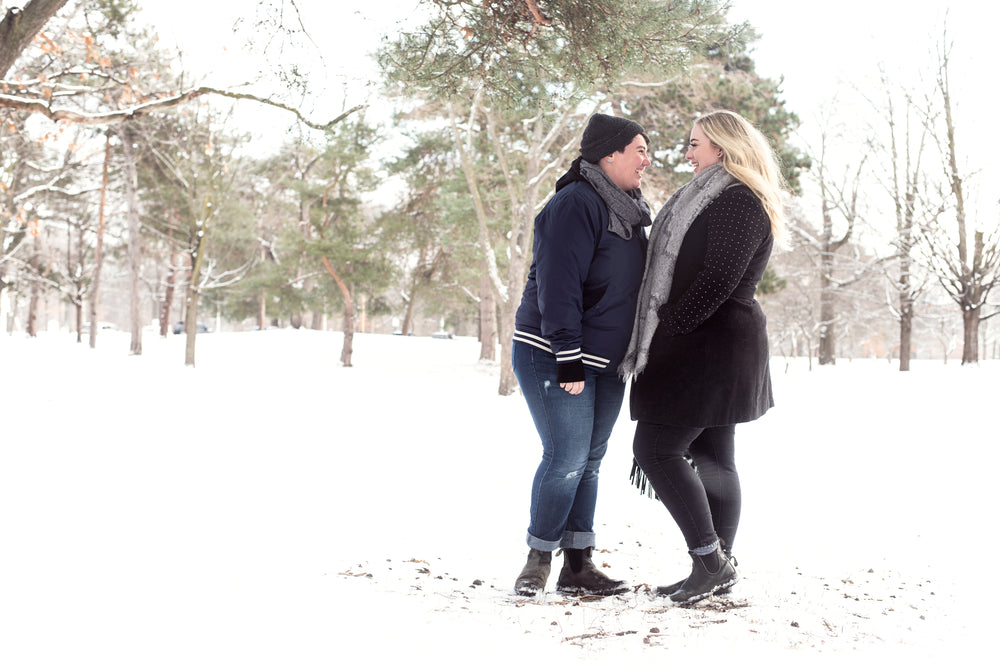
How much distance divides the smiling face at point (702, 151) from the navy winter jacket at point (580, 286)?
0.41 m

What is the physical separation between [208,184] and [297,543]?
15.1m

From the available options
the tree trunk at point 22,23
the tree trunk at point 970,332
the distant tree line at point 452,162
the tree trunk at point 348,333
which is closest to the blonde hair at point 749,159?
the distant tree line at point 452,162

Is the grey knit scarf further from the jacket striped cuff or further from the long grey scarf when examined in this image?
the jacket striped cuff

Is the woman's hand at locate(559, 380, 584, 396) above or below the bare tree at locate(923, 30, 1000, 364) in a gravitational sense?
below

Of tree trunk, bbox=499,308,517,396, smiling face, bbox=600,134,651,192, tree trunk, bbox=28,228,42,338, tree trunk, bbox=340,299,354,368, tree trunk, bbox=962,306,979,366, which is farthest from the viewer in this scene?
tree trunk, bbox=28,228,42,338

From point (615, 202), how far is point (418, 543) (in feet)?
6.69

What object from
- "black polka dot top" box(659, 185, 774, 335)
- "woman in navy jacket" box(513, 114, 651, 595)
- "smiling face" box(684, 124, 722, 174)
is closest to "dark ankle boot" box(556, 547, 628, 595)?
"woman in navy jacket" box(513, 114, 651, 595)

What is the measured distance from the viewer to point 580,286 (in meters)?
2.78

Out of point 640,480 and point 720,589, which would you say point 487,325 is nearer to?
point 640,480

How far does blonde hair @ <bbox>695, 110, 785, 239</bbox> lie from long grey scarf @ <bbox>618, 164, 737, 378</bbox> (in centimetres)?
6

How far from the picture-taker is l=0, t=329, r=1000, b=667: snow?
226 cm

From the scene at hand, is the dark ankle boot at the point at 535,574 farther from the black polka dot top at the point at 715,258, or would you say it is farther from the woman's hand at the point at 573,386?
the black polka dot top at the point at 715,258

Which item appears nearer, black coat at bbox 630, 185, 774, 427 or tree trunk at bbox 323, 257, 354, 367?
black coat at bbox 630, 185, 774, 427

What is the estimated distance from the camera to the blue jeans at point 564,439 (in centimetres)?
288
